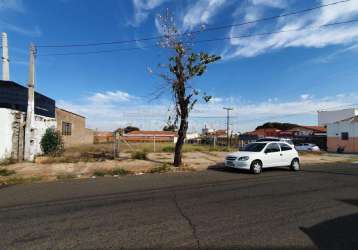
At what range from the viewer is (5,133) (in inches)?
716

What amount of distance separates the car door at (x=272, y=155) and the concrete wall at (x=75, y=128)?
78.5ft

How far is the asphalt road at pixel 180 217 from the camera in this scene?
5.40m

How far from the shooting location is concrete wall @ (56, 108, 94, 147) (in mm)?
34938

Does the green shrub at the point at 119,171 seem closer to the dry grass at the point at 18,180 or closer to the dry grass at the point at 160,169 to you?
the dry grass at the point at 160,169

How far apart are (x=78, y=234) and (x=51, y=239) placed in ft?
1.54

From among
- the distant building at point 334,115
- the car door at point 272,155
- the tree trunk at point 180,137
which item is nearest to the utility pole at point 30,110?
the tree trunk at point 180,137

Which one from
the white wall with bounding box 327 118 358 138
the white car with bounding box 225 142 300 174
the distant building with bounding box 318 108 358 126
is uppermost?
the distant building with bounding box 318 108 358 126

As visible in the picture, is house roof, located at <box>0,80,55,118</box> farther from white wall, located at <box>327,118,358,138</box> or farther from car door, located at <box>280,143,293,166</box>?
white wall, located at <box>327,118,358,138</box>

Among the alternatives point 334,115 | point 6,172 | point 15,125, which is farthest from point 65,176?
point 334,115

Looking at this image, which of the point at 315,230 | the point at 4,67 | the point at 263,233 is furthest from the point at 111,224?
the point at 4,67

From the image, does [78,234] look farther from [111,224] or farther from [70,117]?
[70,117]

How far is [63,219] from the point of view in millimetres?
6844

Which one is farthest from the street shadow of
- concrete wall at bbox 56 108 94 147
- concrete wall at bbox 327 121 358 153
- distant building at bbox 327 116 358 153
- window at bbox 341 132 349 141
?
window at bbox 341 132 349 141

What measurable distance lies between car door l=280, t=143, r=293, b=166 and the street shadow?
10.4m
